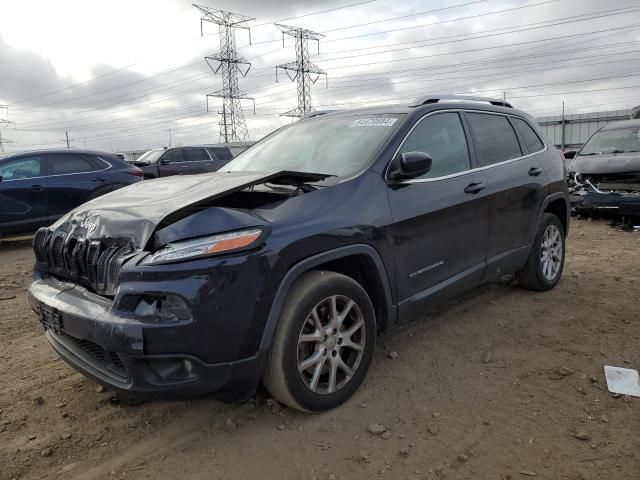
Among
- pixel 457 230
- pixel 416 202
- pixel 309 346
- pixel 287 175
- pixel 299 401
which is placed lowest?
pixel 299 401

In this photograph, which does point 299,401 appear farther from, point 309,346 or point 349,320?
point 349,320

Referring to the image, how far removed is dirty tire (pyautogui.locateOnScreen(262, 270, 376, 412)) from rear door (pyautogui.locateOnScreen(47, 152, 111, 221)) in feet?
23.4

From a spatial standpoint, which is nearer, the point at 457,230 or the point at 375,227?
the point at 375,227

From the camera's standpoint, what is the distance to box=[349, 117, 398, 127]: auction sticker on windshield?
141 inches

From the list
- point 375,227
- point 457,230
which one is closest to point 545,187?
point 457,230

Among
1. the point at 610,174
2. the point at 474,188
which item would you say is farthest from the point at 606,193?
the point at 474,188

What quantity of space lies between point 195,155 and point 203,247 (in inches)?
553

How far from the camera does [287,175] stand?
312 centimetres

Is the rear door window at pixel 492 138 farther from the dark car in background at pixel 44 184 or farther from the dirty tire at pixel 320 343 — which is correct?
the dark car in background at pixel 44 184

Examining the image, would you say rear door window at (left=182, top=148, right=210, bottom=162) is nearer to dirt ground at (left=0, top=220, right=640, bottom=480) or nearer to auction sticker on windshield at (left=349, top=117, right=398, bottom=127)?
dirt ground at (left=0, top=220, right=640, bottom=480)

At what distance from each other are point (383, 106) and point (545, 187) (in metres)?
1.89

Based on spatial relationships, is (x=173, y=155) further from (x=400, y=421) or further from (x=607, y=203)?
(x=400, y=421)

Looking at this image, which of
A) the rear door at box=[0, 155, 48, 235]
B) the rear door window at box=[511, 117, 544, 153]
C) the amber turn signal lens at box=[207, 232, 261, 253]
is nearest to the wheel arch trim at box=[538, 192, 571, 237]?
the rear door window at box=[511, 117, 544, 153]

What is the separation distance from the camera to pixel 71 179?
8.78m
